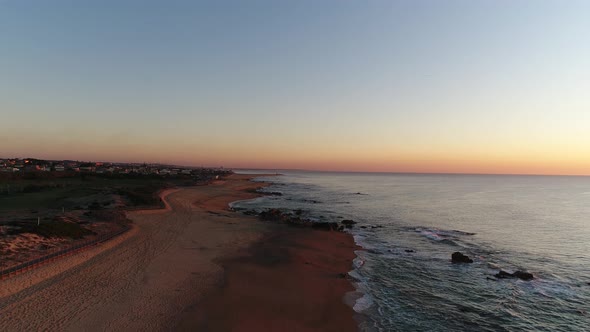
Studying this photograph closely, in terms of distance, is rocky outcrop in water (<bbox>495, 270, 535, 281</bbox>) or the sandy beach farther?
rocky outcrop in water (<bbox>495, 270, 535, 281</bbox>)

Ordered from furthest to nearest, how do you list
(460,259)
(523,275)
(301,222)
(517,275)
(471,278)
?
(301,222) → (460,259) → (517,275) → (523,275) → (471,278)

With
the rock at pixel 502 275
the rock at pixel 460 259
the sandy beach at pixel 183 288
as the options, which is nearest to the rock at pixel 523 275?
the rock at pixel 502 275

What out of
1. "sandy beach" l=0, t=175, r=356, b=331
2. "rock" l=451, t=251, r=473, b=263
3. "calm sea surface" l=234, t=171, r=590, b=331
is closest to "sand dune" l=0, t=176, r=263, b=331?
"sandy beach" l=0, t=175, r=356, b=331

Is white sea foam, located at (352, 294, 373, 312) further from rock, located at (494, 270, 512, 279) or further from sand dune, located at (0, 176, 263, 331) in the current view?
rock, located at (494, 270, 512, 279)

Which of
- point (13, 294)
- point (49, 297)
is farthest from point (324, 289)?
point (13, 294)

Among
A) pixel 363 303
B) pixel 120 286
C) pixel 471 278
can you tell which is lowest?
pixel 471 278

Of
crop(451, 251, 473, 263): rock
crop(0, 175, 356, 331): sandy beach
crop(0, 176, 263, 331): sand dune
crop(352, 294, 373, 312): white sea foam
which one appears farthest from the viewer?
crop(451, 251, 473, 263): rock

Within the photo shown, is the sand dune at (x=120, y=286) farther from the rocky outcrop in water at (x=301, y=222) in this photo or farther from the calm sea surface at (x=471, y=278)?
the rocky outcrop in water at (x=301, y=222)

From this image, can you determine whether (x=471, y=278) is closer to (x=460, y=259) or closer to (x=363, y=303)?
(x=460, y=259)

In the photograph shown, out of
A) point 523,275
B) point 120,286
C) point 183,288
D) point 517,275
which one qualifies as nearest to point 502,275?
point 517,275
